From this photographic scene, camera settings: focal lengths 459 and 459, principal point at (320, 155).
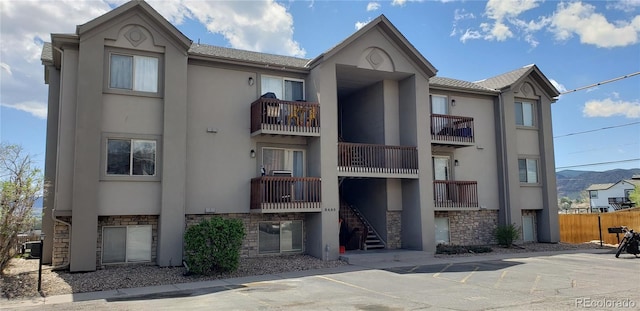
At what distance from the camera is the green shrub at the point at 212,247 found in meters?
13.0

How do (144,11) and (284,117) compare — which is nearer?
(144,11)

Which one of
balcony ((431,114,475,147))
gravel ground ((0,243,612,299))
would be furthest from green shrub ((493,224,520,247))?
gravel ground ((0,243,612,299))

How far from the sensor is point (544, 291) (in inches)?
422

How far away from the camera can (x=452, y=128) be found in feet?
63.8

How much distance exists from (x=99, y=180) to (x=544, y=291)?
12542mm

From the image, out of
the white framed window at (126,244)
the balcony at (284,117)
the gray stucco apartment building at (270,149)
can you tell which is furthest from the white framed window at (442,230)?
the white framed window at (126,244)

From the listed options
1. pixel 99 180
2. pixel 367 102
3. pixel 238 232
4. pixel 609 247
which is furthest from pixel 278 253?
pixel 609 247

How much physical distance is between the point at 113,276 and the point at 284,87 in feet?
28.5

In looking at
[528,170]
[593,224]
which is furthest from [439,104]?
[593,224]

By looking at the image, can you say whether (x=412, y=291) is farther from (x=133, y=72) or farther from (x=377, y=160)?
(x=133, y=72)

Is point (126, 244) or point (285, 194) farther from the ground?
point (285, 194)

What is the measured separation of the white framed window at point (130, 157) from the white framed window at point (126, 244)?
1.78m

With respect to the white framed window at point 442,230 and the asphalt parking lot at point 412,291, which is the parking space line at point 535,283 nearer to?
the asphalt parking lot at point 412,291

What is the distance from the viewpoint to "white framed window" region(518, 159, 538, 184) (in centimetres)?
2183
